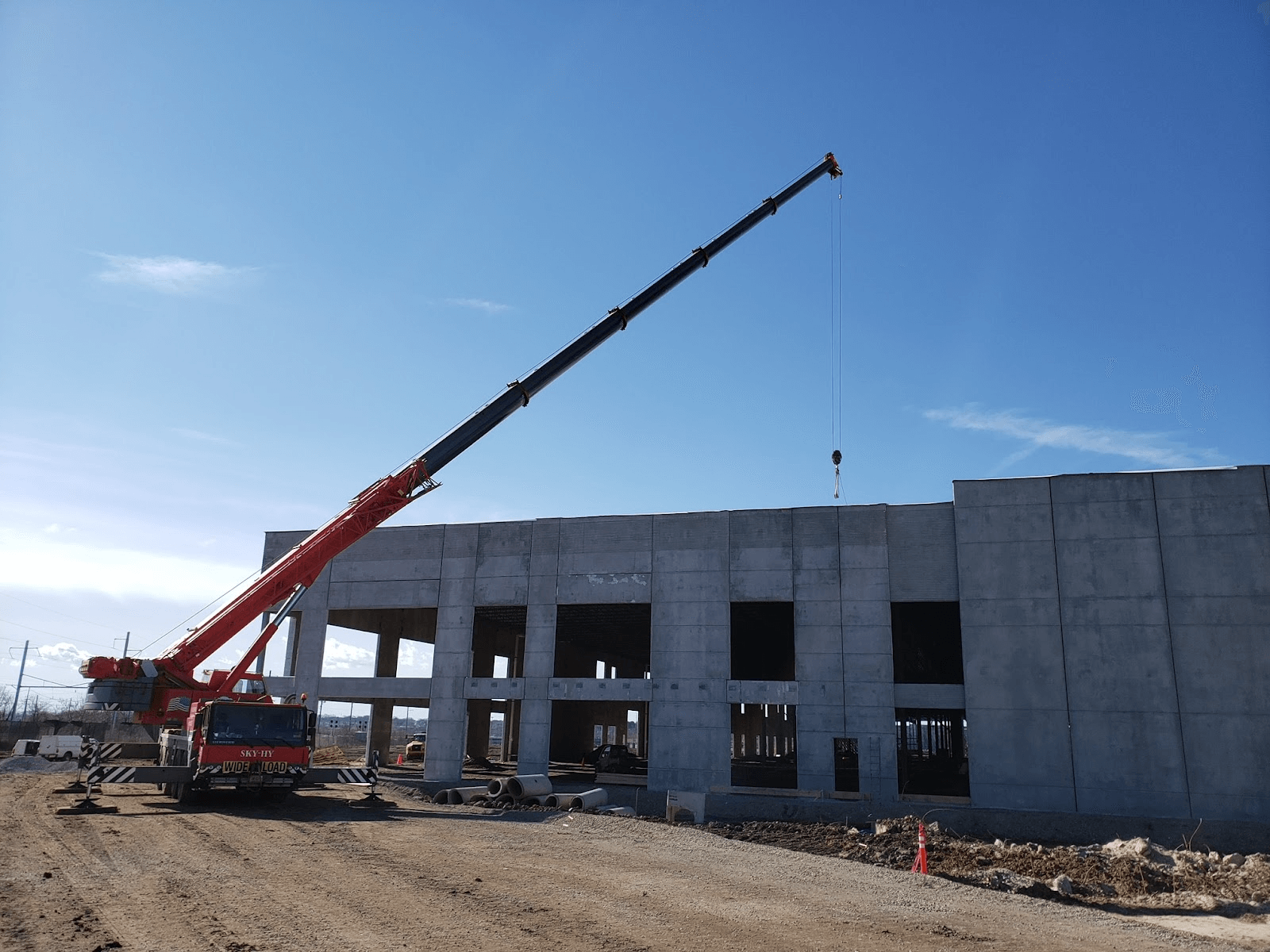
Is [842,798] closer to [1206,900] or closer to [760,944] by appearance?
[1206,900]

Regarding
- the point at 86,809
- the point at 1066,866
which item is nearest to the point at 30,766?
the point at 86,809

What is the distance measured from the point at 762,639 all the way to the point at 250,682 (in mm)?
29044

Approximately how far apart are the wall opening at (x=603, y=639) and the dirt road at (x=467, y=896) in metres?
16.4

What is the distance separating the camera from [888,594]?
98.1 ft

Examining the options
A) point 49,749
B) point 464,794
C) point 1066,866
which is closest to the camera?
point 1066,866

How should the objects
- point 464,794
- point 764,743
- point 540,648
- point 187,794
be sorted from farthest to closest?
1. point 764,743
2. point 540,648
3. point 464,794
4. point 187,794

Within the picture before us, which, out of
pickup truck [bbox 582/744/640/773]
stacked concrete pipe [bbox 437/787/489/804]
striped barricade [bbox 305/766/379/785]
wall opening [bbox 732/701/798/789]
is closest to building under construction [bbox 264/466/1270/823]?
stacked concrete pipe [bbox 437/787/489/804]

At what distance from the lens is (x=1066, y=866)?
18359 millimetres

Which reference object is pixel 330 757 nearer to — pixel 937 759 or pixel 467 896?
pixel 937 759

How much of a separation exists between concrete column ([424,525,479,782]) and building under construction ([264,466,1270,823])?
84 millimetres

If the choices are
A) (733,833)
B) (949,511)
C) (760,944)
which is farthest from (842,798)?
(760,944)

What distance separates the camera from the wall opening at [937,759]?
111 ft

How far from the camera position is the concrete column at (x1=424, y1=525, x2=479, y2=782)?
3388 cm

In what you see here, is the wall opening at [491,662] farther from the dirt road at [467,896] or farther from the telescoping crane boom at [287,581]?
the dirt road at [467,896]
